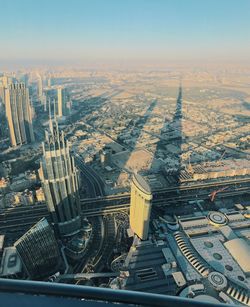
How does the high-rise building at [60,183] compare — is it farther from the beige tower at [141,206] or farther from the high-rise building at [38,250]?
the beige tower at [141,206]

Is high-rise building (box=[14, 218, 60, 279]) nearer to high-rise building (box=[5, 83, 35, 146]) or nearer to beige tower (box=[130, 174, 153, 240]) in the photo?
beige tower (box=[130, 174, 153, 240])

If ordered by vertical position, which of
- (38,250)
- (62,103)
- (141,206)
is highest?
(62,103)

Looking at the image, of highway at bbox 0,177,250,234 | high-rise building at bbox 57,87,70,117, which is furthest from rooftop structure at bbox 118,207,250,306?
high-rise building at bbox 57,87,70,117

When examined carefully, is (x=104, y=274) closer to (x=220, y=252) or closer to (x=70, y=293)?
(x=220, y=252)

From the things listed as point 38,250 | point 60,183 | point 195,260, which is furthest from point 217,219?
point 38,250

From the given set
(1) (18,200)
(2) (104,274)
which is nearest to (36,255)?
(2) (104,274)

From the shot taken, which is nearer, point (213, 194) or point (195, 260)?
point (195, 260)

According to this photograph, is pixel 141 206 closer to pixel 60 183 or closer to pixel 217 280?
pixel 60 183
